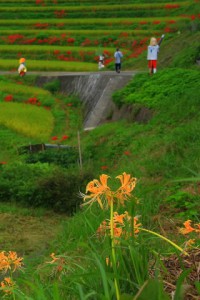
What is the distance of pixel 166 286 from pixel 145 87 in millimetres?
13959

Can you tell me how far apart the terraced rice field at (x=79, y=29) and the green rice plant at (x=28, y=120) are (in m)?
5.77

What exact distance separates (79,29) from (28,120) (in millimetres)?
14232

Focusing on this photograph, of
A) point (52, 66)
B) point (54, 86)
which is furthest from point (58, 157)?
point (52, 66)

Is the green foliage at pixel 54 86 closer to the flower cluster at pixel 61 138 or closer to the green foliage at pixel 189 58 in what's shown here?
Result: the green foliage at pixel 189 58

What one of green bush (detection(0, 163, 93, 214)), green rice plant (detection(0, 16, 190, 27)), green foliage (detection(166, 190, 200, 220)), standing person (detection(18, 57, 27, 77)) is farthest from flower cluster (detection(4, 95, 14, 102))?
green foliage (detection(166, 190, 200, 220))

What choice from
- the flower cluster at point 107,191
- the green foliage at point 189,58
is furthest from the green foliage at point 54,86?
the flower cluster at point 107,191

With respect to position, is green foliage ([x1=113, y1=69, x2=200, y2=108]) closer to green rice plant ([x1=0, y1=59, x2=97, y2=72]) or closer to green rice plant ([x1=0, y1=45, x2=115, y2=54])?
green rice plant ([x1=0, y1=59, x2=97, y2=72])

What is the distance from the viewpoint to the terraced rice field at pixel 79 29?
27.4 meters

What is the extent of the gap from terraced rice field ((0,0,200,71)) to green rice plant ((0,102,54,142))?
227 inches

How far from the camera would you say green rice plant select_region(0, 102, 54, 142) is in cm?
1794

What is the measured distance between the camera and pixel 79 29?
32.1 metres

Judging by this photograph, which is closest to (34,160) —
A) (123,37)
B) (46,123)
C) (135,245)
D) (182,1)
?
(46,123)

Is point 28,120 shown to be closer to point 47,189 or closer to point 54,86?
point 54,86

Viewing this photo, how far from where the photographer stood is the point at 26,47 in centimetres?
2938
